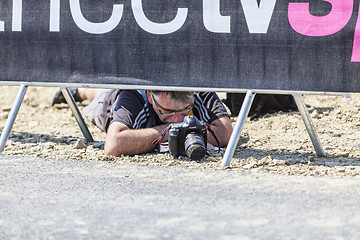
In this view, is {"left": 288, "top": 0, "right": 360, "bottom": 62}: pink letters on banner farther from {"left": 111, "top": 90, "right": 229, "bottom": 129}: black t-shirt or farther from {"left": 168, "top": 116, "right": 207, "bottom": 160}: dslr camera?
{"left": 111, "top": 90, "right": 229, "bottom": 129}: black t-shirt

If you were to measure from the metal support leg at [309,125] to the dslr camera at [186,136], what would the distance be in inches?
29.1

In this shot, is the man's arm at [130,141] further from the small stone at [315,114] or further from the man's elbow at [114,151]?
the small stone at [315,114]

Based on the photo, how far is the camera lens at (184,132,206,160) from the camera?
4469mm

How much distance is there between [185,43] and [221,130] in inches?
38.0

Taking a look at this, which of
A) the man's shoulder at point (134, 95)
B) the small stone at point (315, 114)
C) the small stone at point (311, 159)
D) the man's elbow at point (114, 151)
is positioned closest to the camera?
the small stone at point (311, 159)

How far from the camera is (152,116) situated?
520 centimetres

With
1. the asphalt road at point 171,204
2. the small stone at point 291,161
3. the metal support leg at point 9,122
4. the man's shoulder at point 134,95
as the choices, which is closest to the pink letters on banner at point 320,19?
the small stone at point 291,161

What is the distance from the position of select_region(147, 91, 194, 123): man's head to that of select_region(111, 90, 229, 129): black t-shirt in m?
0.09

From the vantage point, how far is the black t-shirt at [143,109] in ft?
16.7

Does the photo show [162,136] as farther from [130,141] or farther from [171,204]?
[171,204]

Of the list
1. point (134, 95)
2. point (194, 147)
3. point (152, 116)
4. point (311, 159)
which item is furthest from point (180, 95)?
point (311, 159)

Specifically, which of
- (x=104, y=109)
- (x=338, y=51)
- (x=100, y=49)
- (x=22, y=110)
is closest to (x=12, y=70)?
(x=100, y=49)

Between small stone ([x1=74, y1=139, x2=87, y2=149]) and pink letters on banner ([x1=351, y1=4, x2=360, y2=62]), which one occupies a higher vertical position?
pink letters on banner ([x1=351, y1=4, x2=360, y2=62])

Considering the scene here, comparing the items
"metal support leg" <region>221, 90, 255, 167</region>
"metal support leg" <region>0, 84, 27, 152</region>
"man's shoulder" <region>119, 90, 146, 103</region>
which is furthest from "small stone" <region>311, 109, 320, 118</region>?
"metal support leg" <region>0, 84, 27, 152</region>
